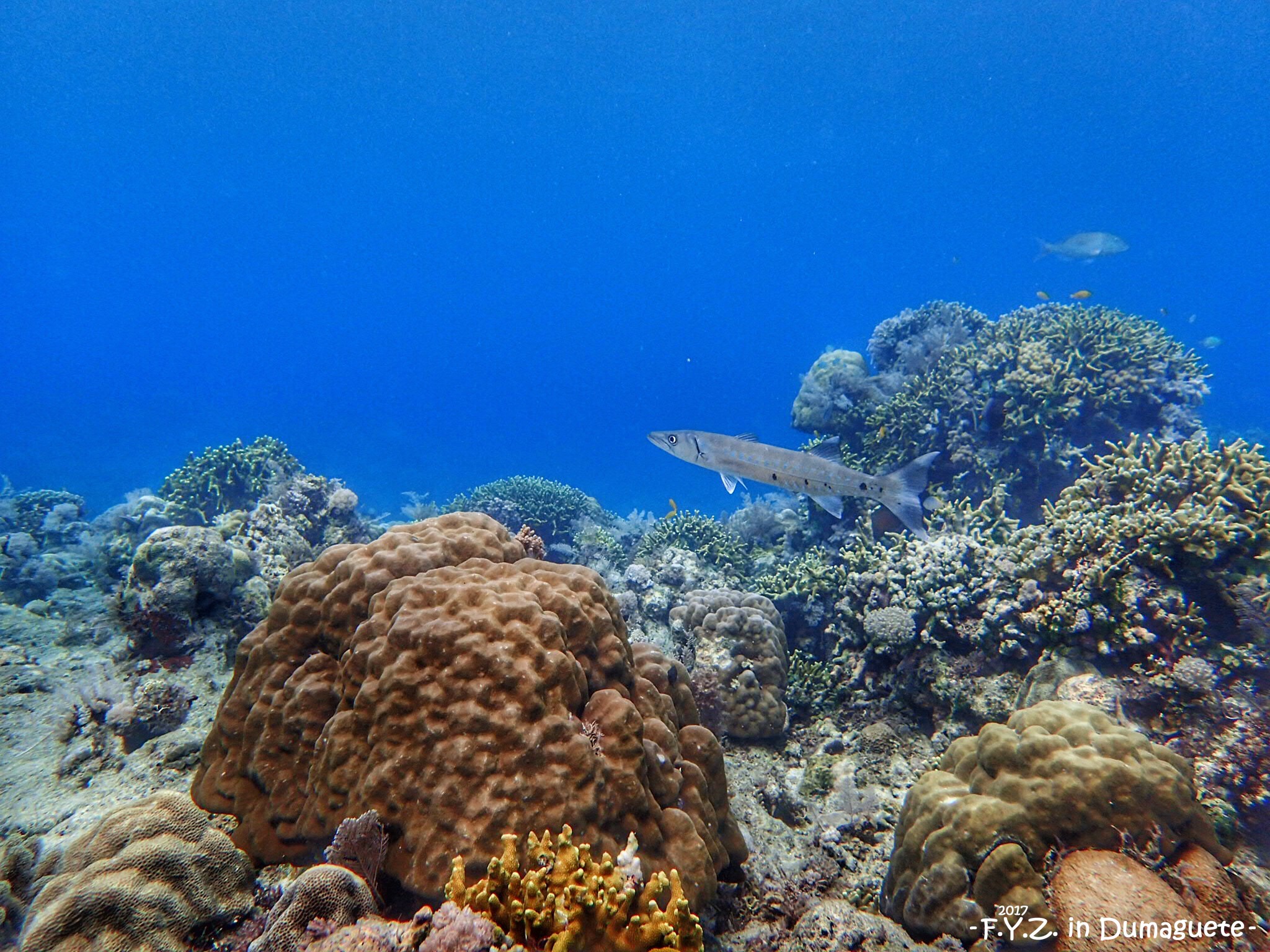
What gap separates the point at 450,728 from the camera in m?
3.26

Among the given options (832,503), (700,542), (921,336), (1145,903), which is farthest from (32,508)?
(921,336)

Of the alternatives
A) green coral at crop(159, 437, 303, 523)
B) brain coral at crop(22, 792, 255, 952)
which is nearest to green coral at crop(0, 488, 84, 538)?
green coral at crop(159, 437, 303, 523)

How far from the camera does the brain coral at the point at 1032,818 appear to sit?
3.08 metres

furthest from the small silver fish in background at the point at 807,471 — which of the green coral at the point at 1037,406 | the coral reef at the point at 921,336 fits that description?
the coral reef at the point at 921,336

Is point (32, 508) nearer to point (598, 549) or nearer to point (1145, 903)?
point (598, 549)

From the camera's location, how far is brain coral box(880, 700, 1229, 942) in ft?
10.1

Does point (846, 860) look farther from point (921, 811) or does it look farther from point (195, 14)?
point (195, 14)

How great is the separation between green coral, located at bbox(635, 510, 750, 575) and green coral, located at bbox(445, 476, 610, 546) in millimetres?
3816

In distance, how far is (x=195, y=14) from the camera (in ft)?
235

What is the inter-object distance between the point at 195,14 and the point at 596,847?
111017mm

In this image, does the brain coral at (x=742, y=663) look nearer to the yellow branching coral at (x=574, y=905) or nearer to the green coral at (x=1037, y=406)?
the yellow branching coral at (x=574, y=905)

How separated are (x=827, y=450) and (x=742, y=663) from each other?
3.08 metres

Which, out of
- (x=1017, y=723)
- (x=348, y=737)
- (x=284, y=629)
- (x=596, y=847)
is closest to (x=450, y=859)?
(x=596, y=847)

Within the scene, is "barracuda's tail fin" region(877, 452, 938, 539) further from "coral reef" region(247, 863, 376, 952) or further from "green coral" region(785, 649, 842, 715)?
"coral reef" region(247, 863, 376, 952)
